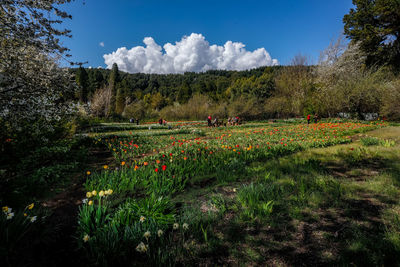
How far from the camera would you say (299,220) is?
2.15m

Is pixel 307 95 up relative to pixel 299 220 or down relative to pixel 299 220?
up

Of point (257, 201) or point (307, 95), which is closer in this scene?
point (257, 201)

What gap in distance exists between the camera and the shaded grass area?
1.60 meters

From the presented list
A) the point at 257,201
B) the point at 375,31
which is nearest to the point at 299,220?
the point at 257,201

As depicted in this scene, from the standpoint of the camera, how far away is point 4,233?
1.54 meters

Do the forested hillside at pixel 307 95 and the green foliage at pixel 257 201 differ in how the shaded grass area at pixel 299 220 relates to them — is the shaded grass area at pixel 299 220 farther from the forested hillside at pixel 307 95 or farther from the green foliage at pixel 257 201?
the forested hillside at pixel 307 95

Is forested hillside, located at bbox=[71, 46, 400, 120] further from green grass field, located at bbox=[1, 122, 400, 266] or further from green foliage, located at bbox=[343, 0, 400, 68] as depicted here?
green grass field, located at bbox=[1, 122, 400, 266]

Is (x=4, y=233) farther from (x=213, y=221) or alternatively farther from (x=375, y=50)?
(x=375, y=50)

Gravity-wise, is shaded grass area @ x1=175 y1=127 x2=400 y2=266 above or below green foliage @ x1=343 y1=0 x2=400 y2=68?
below

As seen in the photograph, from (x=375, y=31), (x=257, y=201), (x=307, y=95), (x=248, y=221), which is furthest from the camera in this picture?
(x=307, y=95)

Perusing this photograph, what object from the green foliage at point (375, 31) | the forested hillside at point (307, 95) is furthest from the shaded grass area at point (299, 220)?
the green foliage at point (375, 31)

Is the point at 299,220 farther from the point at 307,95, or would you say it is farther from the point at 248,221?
the point at 307,95

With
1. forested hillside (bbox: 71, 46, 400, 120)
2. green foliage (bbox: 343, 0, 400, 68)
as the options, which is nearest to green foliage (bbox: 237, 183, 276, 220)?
forested hillside (bbox: 71, 46, 400, 120)

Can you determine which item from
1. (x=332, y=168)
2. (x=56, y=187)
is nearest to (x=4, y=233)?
(x=56, y=187)
